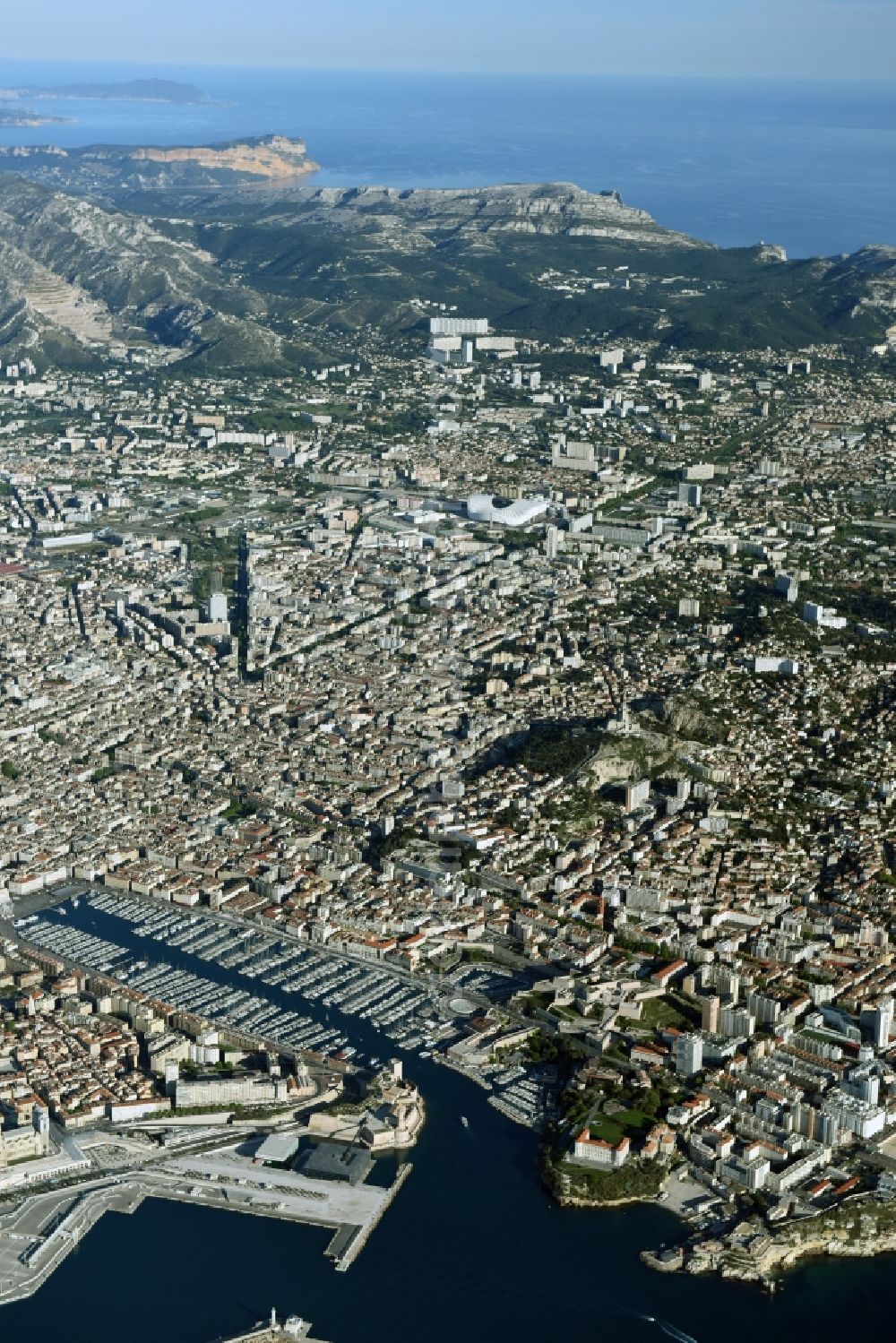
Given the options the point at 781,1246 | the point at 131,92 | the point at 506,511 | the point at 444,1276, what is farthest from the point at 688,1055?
the point at 131,92

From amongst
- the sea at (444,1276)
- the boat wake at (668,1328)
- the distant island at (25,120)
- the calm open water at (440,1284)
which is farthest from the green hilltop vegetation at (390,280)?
the distant island at (25,120)

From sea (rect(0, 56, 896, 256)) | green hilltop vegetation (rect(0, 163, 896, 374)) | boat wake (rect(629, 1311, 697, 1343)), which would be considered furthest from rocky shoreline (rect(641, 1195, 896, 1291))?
sea (rect(0, 56, 896, 256))

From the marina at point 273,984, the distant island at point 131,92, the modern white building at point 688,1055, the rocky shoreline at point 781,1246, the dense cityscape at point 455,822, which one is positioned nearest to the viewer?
the rocky shoreline at point 781,1246

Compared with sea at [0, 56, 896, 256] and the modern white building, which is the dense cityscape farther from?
sea at [0, 56, 896, 256]

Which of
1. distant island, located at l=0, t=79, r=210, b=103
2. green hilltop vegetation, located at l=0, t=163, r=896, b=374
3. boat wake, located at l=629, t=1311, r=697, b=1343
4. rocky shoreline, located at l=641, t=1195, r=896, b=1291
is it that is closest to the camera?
boat wake, located at l=629, t=1311, r=697, b=1343

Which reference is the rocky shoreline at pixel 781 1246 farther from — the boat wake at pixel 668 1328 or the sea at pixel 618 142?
the sea at pixel 618 142
